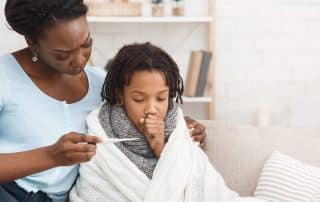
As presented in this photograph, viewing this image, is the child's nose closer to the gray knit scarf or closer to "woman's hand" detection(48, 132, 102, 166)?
the gray knit scarf

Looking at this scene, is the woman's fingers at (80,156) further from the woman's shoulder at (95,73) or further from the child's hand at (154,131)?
the woman's shoulder at (95,73)

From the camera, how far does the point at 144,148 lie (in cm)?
157

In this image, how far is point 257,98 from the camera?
2.82 m

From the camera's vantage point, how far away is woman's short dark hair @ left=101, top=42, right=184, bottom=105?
1.57 metres

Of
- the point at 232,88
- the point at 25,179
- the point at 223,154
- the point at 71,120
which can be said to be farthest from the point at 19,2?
the point at 232,88

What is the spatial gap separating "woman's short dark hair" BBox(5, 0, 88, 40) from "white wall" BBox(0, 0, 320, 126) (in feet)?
4.17

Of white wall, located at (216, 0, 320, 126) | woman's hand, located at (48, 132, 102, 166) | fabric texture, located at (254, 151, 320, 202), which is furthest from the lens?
white wall, located at (216, 0, 320, 126)

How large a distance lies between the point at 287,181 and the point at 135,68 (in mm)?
550

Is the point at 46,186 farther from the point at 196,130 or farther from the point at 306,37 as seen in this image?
the point at 306,37

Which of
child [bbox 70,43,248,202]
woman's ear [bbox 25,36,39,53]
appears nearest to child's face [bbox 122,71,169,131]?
child [bbox 70,43,248,202]

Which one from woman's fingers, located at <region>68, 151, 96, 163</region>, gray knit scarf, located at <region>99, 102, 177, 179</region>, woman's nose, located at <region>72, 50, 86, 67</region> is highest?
woman's nose, located at <region>72, 50, 86, 67</region>

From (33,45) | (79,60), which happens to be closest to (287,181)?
Answer: (79,60)

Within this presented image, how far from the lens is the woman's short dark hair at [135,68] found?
157 cm

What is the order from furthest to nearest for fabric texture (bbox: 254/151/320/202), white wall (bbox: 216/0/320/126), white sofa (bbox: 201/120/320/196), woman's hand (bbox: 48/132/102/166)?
white wall (bbox: 216/0/320/126)
white sofa (bbox: 201/120/320/196)
fabric texture (bbox: 254/151/320/202)
woman's hand (bbox: 48/132/102/166)
